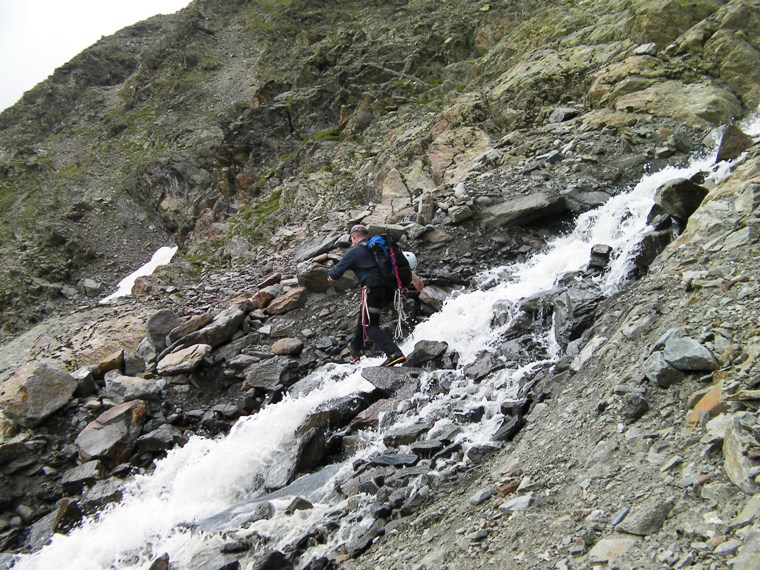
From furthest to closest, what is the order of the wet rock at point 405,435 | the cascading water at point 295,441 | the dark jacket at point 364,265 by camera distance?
the dark jacket at point 364,265
the wet rock at point 405,435
the cascading water at point 295,441

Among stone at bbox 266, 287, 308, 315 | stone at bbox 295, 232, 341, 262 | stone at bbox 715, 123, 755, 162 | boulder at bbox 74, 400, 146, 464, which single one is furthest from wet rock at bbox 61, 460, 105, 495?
stone at bbox 715, 123, 755, 162

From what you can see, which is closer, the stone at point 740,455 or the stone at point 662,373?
the stone at point 740,455

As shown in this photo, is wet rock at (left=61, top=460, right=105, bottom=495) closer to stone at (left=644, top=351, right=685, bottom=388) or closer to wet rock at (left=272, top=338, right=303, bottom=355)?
wet rock at (left=272, top=338, right=303, bottom=355)

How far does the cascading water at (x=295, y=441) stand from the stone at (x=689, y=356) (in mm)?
2421

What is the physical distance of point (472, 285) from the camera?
38.0 feet

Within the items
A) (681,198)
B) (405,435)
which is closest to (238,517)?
(405,435)

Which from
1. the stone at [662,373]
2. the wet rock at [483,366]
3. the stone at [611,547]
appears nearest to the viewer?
the stone at [611,547]

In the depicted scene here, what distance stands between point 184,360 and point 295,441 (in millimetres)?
4970

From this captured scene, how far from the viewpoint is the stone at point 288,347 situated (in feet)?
38.3

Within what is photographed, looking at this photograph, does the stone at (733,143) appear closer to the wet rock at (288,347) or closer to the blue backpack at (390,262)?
the blue backpack at (390,262)

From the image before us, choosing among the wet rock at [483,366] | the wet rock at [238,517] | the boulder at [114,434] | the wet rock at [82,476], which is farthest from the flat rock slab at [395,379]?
the wet rock at [82,476]

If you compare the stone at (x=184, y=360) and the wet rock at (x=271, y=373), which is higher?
the stone at (x=184, y=360)

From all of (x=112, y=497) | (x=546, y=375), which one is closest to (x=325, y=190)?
(x=112, y=497)

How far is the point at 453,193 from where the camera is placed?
48.6 ft
